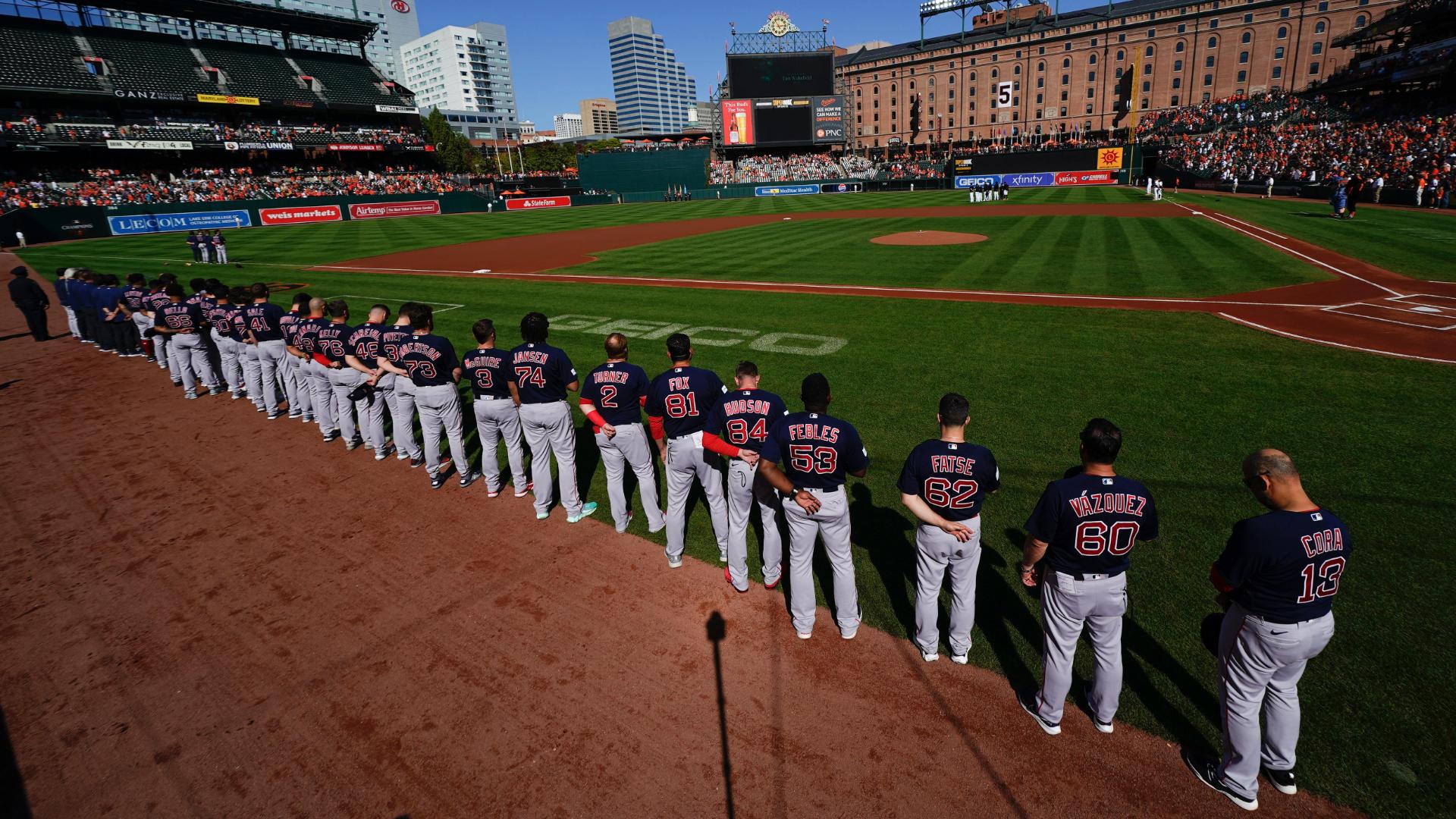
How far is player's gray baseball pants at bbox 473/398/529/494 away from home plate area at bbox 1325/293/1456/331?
16.7 metres

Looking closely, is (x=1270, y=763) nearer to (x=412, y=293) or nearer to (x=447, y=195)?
(x=412, y=293)

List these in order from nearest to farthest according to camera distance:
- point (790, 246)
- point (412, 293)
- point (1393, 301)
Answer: point (1393, 301), point (412, 293), point (790, 246)

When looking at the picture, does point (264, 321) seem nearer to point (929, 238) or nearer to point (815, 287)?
point (815, 287)

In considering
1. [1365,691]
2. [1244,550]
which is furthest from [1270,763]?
[1244,550]

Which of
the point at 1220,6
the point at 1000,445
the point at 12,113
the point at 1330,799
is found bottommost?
the point at 1330,799

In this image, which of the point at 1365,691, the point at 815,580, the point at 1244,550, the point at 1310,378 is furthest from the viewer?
the point at 1310,378

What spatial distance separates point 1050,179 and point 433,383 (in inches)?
2441

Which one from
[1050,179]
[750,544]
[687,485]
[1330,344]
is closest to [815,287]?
[1330,344]

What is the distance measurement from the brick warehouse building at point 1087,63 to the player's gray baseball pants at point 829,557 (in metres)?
98.5

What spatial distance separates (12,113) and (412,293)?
57.5m

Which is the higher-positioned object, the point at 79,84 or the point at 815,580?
the point at 79,84

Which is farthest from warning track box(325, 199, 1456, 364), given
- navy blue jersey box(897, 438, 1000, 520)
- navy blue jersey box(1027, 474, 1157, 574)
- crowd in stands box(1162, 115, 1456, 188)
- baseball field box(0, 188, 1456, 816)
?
crowd in stands box(1162, 115, 1456, 188)

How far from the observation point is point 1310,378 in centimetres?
1052

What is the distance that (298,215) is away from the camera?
5353 centimetres
